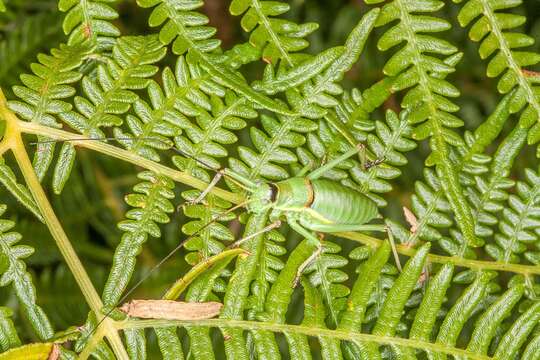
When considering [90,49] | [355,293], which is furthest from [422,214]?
[90,49]

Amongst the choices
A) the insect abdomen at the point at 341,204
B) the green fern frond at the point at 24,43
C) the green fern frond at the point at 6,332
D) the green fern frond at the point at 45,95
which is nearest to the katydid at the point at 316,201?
the insect abdomen at the point at 341,204

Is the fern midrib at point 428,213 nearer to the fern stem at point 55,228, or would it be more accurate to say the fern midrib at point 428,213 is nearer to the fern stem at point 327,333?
the fern stem at point 327,333

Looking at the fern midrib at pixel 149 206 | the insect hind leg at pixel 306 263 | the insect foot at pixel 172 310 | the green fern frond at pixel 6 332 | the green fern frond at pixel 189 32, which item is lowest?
the green fern frond at pixel 6 332

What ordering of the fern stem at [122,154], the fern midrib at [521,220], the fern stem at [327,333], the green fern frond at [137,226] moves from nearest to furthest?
1. the fern stem at [327,333]
2. the green fern frond at [137,226]
3. the fern stem at [122,154]
4. the fern midrib at [521,220]

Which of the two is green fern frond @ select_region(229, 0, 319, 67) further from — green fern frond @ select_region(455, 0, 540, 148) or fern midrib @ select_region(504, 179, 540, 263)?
fern midrib @ select_region(504, 179, 540, 263)

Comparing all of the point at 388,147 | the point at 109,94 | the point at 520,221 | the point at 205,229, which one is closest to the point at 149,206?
the point at 205,229

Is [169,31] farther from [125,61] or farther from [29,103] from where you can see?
[29,103]

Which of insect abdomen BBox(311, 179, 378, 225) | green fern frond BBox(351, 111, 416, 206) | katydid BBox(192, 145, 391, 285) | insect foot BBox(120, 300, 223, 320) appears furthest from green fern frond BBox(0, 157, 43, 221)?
green fern frond BBox(351, 111, 416, 206)
